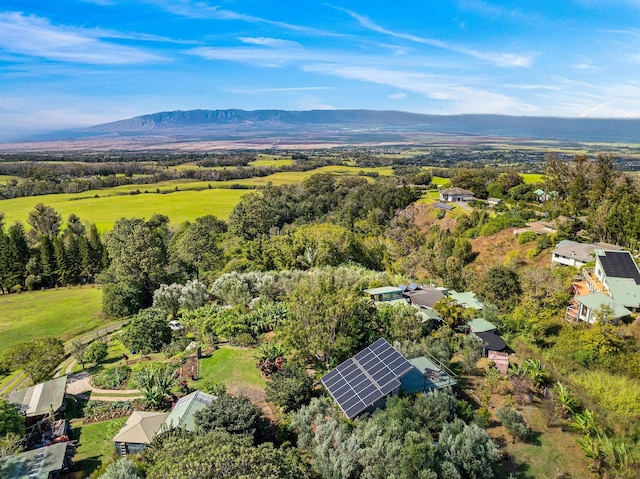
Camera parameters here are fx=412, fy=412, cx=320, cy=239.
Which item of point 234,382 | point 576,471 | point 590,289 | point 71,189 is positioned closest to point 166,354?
point 234,382

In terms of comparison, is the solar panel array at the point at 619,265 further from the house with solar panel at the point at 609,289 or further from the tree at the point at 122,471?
the tree at the point at 122,471

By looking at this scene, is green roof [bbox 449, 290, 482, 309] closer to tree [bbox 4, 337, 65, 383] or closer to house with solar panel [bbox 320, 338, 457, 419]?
house with solar panel [bbox 320, 338, 457, 419]

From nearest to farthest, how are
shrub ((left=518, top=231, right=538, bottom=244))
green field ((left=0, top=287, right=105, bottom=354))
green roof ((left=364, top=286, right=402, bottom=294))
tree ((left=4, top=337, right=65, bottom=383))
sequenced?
tree ((left=4, top=337, right=65, bottom=383)), green roof ((left=364, top=286, right=402, bottom=294)), green field ((left=0, top=287, right=105, bottom=354)), shrub ((left=518, top=231, right=538, bottom=244))

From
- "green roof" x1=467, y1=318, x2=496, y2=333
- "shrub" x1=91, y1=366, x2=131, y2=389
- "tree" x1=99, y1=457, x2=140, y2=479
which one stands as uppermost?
"tree" x1=99, y1=457, x2=140, y2=479

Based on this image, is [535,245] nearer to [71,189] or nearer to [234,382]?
[234,382]

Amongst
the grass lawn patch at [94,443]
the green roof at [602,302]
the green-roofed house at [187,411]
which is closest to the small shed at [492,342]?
the green roof at [602,302]

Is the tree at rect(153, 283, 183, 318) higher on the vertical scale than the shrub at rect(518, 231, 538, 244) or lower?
lower

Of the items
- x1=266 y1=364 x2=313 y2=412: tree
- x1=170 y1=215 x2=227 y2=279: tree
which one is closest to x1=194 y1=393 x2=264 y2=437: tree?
x1=266 y1=364 x2=313 y2=412: tree
